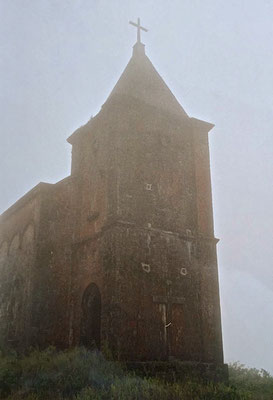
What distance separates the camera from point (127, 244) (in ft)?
47.2

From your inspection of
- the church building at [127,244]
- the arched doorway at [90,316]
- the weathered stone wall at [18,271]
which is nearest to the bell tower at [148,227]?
the church building at [127,244]

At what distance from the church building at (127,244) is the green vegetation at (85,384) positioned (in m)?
1.34

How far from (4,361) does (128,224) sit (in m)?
5.81

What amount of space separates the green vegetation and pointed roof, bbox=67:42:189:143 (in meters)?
9.03

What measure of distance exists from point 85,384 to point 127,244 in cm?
473

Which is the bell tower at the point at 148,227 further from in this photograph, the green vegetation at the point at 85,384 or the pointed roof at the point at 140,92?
the green vegetation at the point at 85,384

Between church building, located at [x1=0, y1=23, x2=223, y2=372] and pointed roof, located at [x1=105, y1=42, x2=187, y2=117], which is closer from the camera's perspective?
church building, located at [x1=0, y1=23, x2=223, y2=372]

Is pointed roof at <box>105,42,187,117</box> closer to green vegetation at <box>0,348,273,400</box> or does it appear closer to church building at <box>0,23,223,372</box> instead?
church building at <box>0,23,223,372</box>

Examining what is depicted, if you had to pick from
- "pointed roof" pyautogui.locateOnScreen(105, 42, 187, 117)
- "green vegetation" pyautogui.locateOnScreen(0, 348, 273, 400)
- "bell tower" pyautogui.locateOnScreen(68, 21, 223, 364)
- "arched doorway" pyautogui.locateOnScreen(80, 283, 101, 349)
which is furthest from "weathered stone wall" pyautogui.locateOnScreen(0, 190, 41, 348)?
"pointed roof" pyautogui.locateOnScreen(105, 42, 187, 117)

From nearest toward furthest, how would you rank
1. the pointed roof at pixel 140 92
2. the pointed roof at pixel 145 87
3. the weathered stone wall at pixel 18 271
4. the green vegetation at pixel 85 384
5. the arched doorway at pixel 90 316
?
the green vegetation at pixel 85 384 → the arched doorway at pixel 90 316 → the weathered stone wall at pixel 18 271 → the pointed roof at pixel 140 92 → the pointed roof at pixel 145 87

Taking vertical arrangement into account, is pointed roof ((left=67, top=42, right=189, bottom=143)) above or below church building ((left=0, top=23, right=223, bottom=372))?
above

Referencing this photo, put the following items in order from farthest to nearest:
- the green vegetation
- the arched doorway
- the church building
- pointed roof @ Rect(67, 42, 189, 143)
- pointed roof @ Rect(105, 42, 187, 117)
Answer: pointed roof @ Rect(105, 42, 187, 117)
pointed roof @ Rect(67, 42, 189, 143)
the arched doorway
the church building
the green vegetation

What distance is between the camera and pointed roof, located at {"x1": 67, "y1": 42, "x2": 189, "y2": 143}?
16.7 m

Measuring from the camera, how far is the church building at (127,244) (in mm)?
14062
